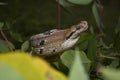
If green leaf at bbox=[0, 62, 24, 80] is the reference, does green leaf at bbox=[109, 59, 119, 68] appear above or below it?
below

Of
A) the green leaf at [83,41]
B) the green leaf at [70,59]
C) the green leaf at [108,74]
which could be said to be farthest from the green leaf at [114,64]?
the green leaf at [108,74]

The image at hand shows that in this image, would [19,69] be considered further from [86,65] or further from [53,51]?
[53,51]

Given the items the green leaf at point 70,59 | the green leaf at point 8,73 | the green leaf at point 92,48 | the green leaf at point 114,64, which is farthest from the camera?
the green leaf at point 114,64

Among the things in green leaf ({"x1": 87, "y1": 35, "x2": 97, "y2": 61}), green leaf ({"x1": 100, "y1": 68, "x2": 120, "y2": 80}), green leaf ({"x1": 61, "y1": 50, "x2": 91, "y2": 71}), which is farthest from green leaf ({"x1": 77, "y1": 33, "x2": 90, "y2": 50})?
green leaf ({"x1": 100, "y1": 68, "x2": 120, "y2": 80})

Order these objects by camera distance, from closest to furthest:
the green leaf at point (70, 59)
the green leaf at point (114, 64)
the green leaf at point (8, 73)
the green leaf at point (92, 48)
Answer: the green leaf at point (8, 73), the green leaf at point (70, 59), the green leaf at point (92, 48), the green leaf at point (114, 64)

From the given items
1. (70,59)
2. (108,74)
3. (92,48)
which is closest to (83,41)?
(92,48)

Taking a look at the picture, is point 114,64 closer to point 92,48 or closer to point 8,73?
point 92,48

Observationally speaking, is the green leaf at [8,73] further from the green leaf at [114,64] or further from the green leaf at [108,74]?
the green leaf at [114,64]

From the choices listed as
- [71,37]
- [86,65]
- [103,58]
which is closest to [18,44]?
[71,37]

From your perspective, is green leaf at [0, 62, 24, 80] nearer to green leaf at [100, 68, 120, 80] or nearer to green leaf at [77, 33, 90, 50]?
green leaf at [100, 68, 120, 80]
